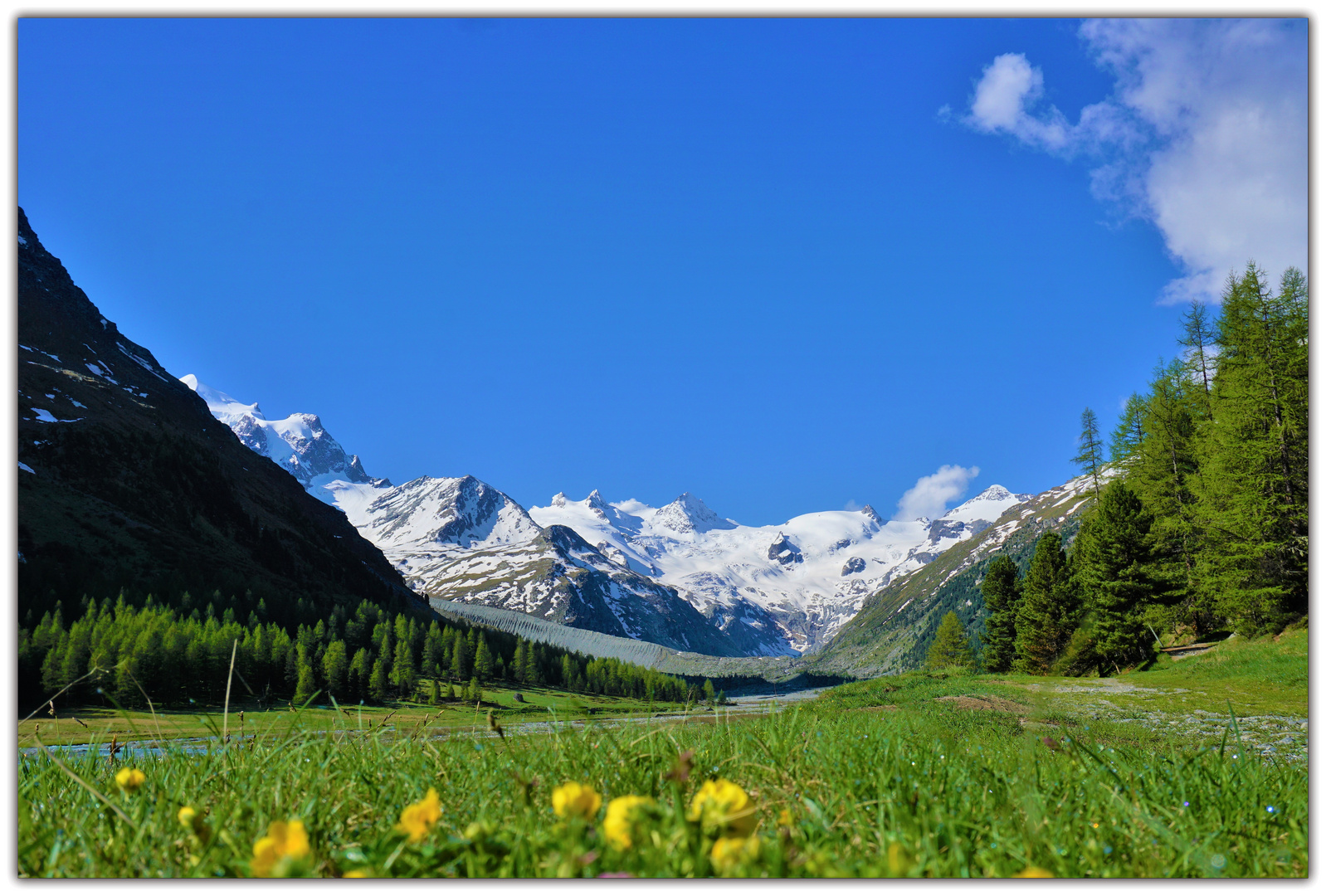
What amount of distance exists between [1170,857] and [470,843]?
2.17m

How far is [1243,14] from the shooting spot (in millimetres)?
3166

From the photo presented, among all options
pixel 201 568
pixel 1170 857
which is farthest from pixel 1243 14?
pixel 201 568

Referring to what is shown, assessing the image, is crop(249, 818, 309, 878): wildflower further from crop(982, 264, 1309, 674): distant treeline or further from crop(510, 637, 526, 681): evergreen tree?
crop(510, 637, 526, 681): evergreen tree

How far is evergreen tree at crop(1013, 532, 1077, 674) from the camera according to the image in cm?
5053

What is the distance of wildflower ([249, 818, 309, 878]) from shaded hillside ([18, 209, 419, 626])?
4738 inches

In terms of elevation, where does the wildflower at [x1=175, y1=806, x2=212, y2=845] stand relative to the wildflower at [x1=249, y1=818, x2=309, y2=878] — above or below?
below

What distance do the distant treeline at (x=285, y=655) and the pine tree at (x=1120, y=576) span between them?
2536 centimetres

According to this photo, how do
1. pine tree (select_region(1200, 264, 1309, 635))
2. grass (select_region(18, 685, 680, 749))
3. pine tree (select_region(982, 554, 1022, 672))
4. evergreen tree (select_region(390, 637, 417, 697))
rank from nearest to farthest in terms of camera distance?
grass (select_region(18, 685, 680, 749)) < pine tree (select_region(1200, 264, 1309, 635)) < pine tree (select_region(982, 554, 1022, 672)) < evergreen tree (select_region(390, 637, 417, 697))

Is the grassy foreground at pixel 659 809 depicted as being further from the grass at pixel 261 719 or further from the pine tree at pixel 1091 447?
the pine tree at pixel 1091 447

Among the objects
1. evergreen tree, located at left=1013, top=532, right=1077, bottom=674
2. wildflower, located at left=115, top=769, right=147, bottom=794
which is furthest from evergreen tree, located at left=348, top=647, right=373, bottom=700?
wildflower, located at left=115, top=769, right=147, bottom=794

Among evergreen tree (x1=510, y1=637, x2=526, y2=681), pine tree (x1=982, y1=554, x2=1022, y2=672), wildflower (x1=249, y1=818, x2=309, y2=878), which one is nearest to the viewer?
wildflower (x1=249, y1=818, x2=309, y2=878)

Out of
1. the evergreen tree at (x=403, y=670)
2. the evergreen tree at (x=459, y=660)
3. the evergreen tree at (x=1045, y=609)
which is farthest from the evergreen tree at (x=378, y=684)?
the evergreen tree at (x=1045, y=609)

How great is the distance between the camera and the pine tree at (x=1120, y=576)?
132 ft

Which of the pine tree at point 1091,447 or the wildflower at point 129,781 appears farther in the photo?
the pine tree at point 1091,447
